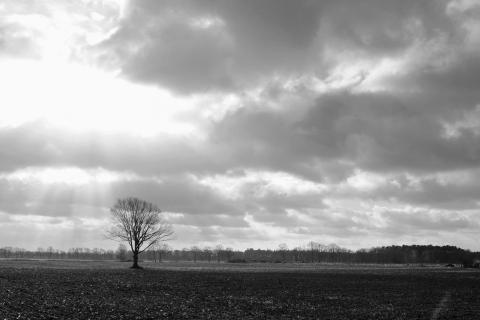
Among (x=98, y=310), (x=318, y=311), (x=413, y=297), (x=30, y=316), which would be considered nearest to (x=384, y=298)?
(x=413, y=297)

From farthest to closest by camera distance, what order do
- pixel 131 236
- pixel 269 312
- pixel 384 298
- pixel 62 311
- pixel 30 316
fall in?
pixel 131 236
pixel 384 298
pixel 269 312
pixel 62 311
pixel 30 316

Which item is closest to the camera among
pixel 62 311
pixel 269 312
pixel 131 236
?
pixel 62 311

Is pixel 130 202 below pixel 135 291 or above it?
above

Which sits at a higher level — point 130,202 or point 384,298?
point 130,202

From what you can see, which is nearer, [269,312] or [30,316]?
[30,316]

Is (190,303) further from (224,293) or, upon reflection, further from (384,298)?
(384,298)

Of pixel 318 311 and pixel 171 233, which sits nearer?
pixel 318 311

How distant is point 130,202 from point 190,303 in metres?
70.7

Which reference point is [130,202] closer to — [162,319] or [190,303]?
[190,303]

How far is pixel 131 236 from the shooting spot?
101000 millimetres

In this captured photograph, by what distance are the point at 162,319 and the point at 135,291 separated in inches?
641

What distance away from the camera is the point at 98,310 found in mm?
30391

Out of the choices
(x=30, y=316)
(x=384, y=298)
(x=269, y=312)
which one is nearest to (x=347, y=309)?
(x=269, y=312)

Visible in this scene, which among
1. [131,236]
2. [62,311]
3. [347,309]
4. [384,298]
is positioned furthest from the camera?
[131,236]
